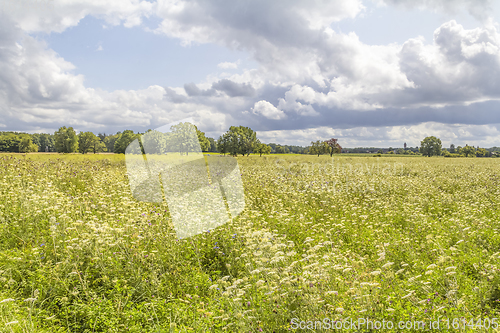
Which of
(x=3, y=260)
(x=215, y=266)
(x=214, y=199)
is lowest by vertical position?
(x=215, y=266)

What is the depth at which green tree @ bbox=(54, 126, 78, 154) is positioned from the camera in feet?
303

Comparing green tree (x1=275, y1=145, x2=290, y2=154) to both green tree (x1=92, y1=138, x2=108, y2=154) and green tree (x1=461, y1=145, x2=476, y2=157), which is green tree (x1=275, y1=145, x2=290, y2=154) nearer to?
green tree (x1=461, y1=145, x2=476, y2=157)

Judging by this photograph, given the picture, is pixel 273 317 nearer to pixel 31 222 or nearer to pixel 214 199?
pixel 214 199

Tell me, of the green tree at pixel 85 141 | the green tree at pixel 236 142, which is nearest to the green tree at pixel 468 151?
the green tree at pixel 236 142

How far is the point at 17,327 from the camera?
3166 mm

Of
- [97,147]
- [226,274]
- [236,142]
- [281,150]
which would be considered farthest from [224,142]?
[281,150]

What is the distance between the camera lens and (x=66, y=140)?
91.4 metres

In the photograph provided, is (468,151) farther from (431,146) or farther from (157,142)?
(157,142)

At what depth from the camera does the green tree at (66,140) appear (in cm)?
9241

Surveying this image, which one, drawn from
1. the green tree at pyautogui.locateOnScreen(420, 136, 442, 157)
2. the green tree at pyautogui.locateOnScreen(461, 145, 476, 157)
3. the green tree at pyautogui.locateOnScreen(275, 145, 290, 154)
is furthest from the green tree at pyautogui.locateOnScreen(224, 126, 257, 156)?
the green tree at pyautogui.locateOnScreen(461, 145, 476, 157)

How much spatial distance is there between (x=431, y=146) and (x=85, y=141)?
475ft

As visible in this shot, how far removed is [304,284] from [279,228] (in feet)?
12.6

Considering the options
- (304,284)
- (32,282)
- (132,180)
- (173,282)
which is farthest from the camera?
(132,180)

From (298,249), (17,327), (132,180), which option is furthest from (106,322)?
(132,180)
